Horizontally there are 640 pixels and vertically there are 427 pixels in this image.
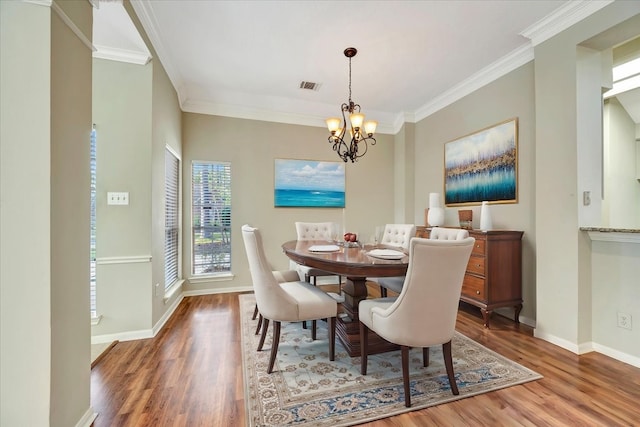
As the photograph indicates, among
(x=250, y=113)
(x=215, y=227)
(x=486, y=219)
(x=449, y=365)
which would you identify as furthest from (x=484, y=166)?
(x=215, y=227)

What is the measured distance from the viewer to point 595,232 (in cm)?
220

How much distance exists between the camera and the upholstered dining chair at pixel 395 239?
2686mm

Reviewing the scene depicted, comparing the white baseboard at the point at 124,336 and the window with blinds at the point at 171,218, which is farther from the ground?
the window with blinds at the point at 171,218

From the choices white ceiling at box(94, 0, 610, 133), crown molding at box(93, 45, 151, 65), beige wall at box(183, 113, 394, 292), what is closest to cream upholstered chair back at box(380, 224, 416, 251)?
beige wall at box(183, 113, 394, 292)

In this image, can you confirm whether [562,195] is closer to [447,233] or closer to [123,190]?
[447,233]

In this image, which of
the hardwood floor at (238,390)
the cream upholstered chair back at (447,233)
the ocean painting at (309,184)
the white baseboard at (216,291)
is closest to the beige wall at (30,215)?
the hardwood floor at (238,390)

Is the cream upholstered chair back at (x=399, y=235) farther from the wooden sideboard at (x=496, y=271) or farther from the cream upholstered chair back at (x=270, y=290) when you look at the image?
the cream upholstered chair back at (x=270, y=290)

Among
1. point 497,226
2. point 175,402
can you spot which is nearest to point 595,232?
point 497,226

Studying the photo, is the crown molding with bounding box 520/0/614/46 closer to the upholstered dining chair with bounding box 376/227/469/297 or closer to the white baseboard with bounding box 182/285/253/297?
the upholstered dining chair with bounding box 376/227/469/297

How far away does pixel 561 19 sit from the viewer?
230cm

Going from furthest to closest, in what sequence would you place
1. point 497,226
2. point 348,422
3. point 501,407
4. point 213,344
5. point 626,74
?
point 497,226, point 626,74, point 213,344, point 501,407, point 348,422

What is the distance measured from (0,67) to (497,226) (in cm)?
413

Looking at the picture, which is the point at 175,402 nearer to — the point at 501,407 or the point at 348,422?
the point at 348,422

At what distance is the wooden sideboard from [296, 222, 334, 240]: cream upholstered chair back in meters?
1.79
